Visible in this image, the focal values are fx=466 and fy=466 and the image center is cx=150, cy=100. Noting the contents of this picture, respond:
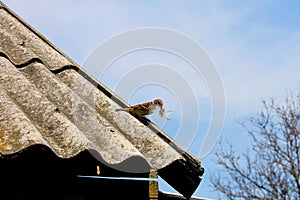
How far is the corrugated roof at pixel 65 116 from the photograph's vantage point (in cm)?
198

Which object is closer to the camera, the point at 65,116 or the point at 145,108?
the point at 65,116

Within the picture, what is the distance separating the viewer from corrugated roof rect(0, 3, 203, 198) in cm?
198

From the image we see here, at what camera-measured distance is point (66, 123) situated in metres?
2.15

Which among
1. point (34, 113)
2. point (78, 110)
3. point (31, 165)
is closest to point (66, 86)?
point (78, 110)

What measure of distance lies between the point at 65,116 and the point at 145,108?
0.73 meters

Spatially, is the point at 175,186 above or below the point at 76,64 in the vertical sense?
below

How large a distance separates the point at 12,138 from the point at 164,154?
74 centimetres

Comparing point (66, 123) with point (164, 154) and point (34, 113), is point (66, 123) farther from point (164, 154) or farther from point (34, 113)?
point (164, 154)

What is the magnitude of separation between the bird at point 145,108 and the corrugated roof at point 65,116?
0.09m

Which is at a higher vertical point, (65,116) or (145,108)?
(145,108)

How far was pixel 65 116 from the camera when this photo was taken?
2.28 metres

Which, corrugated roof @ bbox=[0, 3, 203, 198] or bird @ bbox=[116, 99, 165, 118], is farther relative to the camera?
bird @ bbox=[116, 99, 165, 118]

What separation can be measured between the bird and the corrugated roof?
0.09 metres

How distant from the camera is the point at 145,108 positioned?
2895 mm
